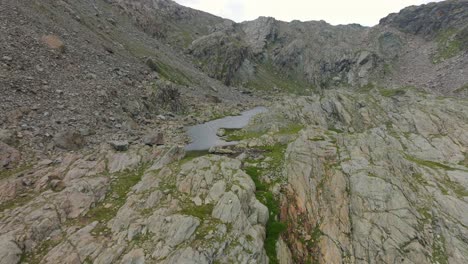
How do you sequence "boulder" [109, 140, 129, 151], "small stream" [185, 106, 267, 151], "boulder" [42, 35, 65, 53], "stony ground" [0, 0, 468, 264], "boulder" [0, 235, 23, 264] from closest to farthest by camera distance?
"boulder" [0, 235, 23, 264], "stony ground" [0, 0, 468, 264], "boulder" [109, 140, 129, 151], "small stream" [185, 106, 267, 151], "boulder" [42, 35, 65, 53]

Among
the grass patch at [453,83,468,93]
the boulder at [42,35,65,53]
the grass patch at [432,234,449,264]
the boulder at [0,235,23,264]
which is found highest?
the boulder at [42,35,65,53]

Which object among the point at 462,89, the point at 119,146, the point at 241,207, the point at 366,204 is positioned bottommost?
the point at 366,204

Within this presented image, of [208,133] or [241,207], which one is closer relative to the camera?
[241,207]

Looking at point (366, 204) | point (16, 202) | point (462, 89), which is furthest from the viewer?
point (462, 89)

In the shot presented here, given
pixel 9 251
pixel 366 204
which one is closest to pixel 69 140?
pixel 9 251

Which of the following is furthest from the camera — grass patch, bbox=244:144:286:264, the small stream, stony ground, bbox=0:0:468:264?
the small stream

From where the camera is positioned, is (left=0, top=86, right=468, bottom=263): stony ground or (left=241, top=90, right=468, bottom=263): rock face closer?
(left=0, top=86, right=468, bottom=263): stony ground

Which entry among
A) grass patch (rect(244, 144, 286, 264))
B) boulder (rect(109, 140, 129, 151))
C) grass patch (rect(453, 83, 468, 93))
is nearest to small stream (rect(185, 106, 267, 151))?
boulder (rect(109, 140, 129, 151))

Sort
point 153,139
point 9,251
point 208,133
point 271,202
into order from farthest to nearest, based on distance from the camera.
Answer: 1. point 208,133
2. point 153,139
3. point 271,202
4. point 9,251

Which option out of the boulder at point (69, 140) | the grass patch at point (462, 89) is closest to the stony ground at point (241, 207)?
the boulder at point (69, 140)

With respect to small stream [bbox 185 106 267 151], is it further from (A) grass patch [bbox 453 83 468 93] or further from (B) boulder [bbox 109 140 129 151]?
(A) grass patch [bbox 453 83 468 93]

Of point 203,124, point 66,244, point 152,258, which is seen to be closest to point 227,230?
point 152,258

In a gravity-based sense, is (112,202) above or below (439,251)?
above

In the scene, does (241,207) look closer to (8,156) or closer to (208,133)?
(8,156)
